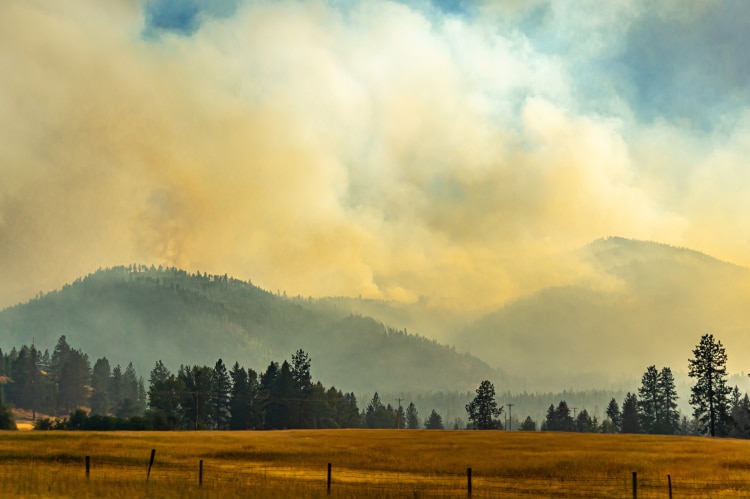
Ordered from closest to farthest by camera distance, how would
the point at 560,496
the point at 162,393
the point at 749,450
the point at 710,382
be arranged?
the point at 560,496, the point at 749,450, the point at 710,382, the point at 162,393

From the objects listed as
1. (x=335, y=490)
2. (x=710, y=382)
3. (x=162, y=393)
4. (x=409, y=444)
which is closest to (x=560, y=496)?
(x=335, y=490)

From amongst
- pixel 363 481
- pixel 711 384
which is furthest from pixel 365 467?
pixel 711 384

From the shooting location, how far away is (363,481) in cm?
6191

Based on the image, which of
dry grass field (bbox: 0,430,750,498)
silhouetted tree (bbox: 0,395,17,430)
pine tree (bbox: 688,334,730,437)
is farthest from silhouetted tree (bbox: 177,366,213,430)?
pine tree (bbox: 688,334,730,437)

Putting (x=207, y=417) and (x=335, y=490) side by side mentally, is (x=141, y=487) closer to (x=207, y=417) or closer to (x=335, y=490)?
(x=335, y=490)

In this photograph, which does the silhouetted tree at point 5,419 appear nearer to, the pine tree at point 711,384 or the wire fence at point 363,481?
the wire fence at point 363,481

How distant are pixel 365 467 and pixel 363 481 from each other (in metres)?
16.2

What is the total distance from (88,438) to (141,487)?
6523cm

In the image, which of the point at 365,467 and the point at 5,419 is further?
the point at 5,419

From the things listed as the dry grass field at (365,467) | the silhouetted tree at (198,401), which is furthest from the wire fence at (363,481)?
the silhouetted tree at (198,401)

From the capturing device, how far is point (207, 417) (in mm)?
195250

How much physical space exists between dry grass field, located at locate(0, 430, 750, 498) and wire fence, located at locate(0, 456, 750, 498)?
0.09 meters

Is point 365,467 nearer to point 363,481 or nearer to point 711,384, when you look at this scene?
point 363,481

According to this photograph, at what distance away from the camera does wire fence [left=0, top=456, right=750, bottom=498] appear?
51688 mm
